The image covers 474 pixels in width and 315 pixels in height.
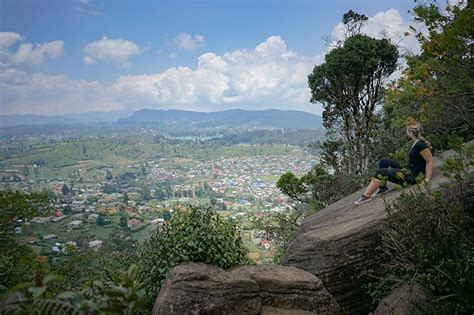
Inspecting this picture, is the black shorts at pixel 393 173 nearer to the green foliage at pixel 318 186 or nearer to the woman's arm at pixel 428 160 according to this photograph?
the woman's arm at pixel 428 160

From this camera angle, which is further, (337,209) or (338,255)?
(337,209)

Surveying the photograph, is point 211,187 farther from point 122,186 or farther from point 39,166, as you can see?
point 39,166

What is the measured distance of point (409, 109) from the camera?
11.2m

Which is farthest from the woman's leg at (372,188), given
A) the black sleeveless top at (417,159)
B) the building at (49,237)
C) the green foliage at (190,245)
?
the building at (49,237)

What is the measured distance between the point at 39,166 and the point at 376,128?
9620cm

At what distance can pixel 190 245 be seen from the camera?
5.76 metres

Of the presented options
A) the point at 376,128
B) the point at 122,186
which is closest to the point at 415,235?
the point at 376,128

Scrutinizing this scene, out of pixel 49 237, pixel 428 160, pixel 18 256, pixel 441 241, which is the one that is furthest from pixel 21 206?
pixel 49 237

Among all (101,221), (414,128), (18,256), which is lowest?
(101,221)

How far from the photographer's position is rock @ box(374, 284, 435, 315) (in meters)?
4.65

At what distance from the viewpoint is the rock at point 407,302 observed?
183 inches

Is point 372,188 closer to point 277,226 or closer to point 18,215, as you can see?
point 277,226

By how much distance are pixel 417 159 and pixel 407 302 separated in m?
3.14

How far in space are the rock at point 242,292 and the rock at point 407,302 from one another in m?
0.87
